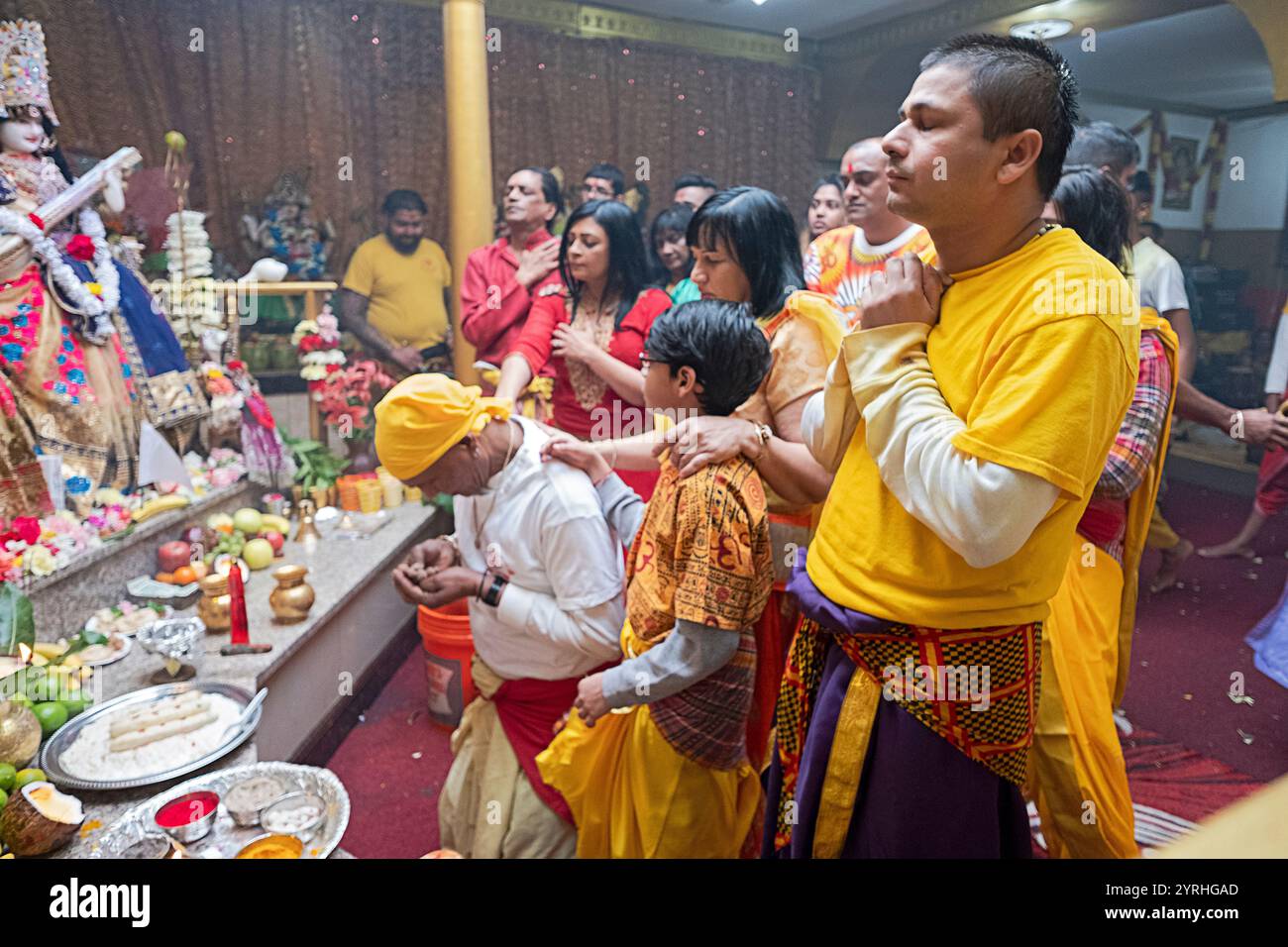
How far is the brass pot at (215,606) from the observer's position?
2188mm

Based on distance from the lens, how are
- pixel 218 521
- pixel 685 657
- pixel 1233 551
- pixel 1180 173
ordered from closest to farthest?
pixel 685 657 → pixel 218 521 → pixel 1233 551 → pixel 1180 173

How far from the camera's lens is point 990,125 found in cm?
80

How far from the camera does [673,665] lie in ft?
4.06

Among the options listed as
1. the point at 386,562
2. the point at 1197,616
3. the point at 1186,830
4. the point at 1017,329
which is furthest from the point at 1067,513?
the point at 1197,616

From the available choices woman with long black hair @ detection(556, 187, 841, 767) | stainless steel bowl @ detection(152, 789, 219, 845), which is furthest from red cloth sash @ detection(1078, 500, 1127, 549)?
stainless steel bowl @ detection(152, 789, 219, 845)

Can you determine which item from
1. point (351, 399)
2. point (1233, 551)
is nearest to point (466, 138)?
point (351, 399)

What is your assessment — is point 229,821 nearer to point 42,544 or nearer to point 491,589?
point 491,589

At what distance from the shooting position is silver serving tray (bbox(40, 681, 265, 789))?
1503 millimetres

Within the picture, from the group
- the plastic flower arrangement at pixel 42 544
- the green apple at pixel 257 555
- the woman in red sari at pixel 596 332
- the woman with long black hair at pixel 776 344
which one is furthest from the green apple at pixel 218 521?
the woman with long black hair at pixel 776 344

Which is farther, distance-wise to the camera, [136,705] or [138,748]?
[136,705]

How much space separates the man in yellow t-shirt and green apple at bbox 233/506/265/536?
2440mm

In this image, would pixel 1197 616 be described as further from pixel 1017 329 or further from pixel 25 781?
pixel 25 781

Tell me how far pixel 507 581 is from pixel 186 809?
2.08ft

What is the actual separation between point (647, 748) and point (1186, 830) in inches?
59.6
